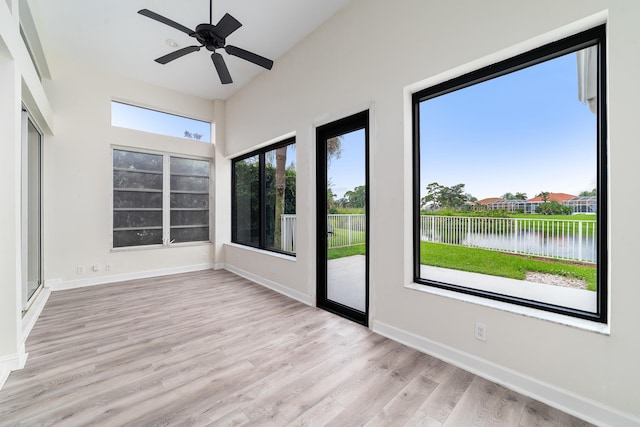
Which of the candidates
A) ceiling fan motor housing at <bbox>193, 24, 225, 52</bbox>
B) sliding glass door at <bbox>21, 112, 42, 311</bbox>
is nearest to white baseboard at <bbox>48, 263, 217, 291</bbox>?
sliding glass door at <bbox>21, 112, 42, 311</bbox>

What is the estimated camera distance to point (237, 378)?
2.02 meters

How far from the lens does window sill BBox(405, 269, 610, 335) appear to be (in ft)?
5.47

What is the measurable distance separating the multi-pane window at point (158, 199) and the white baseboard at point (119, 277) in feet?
1.76

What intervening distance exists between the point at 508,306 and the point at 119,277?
570cm

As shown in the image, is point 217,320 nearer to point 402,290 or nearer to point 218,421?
→ point 218,421

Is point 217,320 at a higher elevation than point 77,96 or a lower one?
lower

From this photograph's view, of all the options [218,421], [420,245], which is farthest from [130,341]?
[420,245]

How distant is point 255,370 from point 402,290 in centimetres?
146

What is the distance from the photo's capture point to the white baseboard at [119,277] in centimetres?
426

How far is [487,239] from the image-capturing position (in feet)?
7.43

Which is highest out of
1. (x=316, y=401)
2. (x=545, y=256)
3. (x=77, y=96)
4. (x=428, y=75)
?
(x=77, y=96)

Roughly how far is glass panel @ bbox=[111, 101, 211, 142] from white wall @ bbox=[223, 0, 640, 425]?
2.61 m

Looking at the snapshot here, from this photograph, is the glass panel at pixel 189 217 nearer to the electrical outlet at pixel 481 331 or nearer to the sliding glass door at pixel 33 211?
the sliding glass door at pixel 33 211

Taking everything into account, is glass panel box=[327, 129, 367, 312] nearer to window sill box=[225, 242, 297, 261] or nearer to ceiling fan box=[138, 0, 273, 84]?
window sill box=[225, 242, 297, 261]
